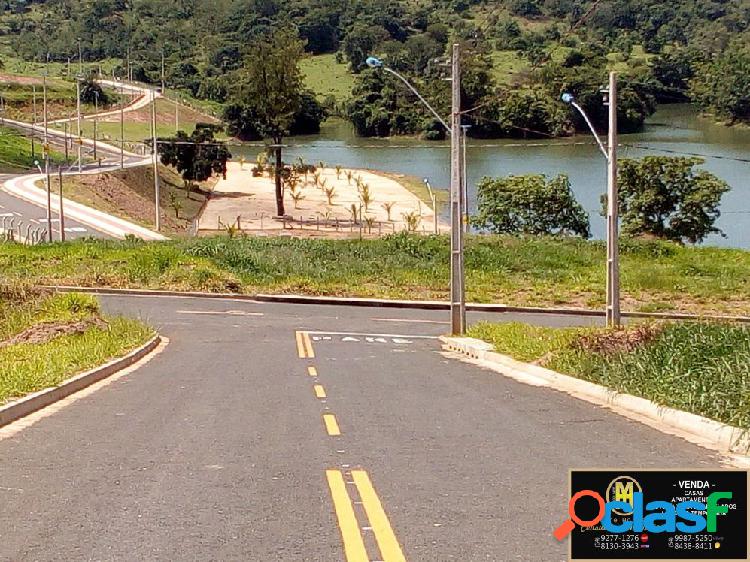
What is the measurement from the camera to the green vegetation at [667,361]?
11555 millimetres

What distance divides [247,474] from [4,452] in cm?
265

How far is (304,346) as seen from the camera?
81.4ft

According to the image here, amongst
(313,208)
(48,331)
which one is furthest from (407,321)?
(313,208)

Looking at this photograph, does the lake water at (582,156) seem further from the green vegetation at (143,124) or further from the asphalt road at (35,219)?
the asphalt road at (35,219)

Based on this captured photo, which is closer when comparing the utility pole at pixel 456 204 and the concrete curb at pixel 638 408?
the concrete curb at pixel 638 408

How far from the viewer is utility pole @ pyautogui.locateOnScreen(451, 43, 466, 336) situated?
25.2m

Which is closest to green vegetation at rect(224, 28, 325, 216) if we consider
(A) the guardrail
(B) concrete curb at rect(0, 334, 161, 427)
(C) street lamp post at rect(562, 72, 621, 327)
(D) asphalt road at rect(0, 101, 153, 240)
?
(D) asphalt road at rect(0, 101, 153, 240)

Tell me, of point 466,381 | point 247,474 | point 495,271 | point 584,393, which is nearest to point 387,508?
point 247,474

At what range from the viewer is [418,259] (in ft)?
164

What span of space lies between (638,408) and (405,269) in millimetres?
34484

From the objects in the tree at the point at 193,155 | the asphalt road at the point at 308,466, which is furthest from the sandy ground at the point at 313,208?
the asphalt road at the point at 308,466

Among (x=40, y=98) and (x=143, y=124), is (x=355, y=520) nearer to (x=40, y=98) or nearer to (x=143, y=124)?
(x=143, y=124)

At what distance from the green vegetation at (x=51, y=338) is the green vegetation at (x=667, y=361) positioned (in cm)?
750

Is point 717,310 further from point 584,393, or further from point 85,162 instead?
point 85,162
